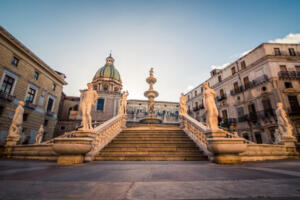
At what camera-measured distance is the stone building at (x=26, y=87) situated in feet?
50.2

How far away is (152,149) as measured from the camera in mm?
6969

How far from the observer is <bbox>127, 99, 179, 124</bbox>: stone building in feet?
121

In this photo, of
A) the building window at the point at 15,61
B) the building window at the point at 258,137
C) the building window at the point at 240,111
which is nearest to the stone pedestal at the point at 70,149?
the building window at the point at 15,61

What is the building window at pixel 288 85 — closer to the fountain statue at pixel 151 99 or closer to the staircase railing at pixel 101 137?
the fountain statue at pixel 151 99

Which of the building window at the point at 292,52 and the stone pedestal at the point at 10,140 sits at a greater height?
the building window at the point at 292,52

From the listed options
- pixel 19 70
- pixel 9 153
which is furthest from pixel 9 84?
pixel 9 153

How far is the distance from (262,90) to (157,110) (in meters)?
23.8

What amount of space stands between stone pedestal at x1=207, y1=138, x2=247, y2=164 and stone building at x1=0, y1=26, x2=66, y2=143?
20.1 metres

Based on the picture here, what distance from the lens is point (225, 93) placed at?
2681 cm

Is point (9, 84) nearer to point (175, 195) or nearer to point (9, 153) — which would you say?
point (9, 153)

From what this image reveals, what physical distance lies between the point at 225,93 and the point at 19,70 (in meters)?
32.6

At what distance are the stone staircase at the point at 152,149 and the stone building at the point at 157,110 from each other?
90.3ft

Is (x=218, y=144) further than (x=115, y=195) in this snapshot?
Yes

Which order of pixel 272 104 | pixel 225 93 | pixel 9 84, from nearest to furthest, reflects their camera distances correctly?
pixel 9 84
pixel 272 104
pixel 225 93
